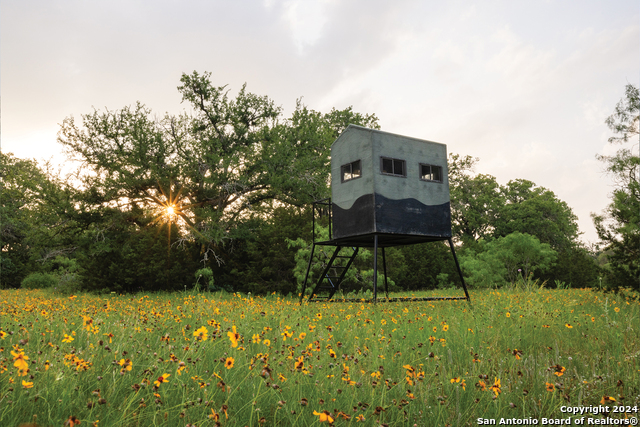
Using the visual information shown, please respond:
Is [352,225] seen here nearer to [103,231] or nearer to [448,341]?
[448,341]

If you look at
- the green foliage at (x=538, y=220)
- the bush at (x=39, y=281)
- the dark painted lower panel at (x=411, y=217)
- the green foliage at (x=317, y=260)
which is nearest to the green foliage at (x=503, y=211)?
the green foliage at (x=538, y=220)

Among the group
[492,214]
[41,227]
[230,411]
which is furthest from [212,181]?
[492,214]

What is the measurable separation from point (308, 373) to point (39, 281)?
29.6m

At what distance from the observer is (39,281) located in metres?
26.7

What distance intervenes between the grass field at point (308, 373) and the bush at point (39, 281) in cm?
2343

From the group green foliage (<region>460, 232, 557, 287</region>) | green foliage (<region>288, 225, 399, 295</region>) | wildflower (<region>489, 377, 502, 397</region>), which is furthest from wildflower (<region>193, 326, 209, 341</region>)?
green foliage (<region>460, 232, 557, 287</region>)

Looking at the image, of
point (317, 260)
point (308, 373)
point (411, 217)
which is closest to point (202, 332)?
point (308, 373)

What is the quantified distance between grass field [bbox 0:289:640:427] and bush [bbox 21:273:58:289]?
76.9 ft

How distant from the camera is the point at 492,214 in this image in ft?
129

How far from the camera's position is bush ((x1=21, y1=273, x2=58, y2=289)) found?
26.6 m

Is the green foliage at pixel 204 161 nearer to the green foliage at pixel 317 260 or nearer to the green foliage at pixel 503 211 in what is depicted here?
the green foliage at pixel 317 260

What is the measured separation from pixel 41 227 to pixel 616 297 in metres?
20.7

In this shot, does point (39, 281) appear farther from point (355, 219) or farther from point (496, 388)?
point (496, 388)

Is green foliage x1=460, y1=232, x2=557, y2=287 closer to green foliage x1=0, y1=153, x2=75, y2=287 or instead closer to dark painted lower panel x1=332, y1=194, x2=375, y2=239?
dark painted lower panel x1=332, y1=194, x2=375, y2=239
